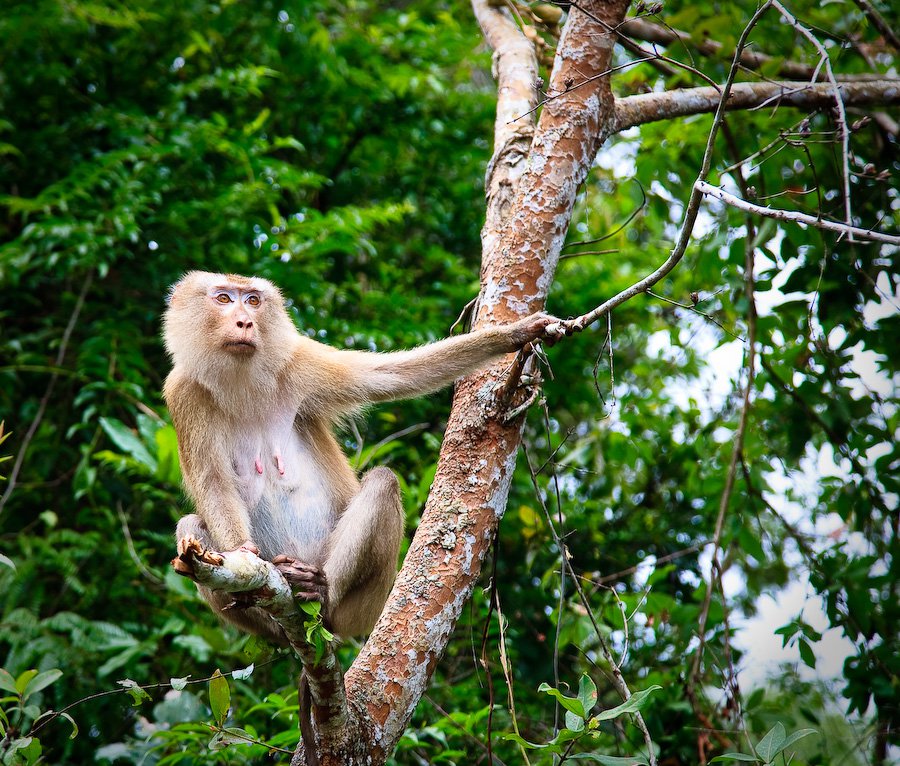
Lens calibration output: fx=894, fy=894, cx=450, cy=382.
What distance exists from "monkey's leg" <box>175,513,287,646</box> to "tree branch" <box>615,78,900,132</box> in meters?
2.79

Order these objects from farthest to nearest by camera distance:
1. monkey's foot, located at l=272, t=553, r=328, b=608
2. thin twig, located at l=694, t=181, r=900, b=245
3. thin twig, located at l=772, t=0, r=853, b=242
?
monkey's foot, located at l=272, t=553, r=328, b=608 < thin twig, located at l=772, t=0, r=853, b=242 < thin twig, located at l=694, t=181, r=900, b=245

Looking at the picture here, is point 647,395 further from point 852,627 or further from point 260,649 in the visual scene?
point 260,649

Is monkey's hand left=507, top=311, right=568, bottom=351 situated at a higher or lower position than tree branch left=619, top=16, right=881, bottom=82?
lower

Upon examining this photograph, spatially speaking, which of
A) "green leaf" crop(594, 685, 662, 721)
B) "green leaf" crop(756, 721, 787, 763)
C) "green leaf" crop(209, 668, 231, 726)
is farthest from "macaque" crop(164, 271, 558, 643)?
"green leaf" crop(756, 721, 787, 763)

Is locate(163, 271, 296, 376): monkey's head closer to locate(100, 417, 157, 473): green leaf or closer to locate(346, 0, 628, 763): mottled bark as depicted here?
locate(346, 0, 628, 763): mottled bark

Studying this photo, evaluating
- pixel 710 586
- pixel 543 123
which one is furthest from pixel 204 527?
pixel 710 586

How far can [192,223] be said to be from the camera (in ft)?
23.0

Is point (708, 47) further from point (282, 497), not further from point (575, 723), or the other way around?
point (575, 723)

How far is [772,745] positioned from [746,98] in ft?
10.6

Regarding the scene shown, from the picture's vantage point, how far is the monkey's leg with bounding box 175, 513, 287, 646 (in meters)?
4.06

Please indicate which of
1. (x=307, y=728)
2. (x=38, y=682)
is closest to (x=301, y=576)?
(x=307, y=728)

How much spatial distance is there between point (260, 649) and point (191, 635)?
2.08m

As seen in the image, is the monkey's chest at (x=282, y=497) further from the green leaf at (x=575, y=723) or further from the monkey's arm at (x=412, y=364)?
the green leaf at (x=575, y=723)

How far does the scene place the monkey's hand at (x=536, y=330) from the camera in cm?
360
